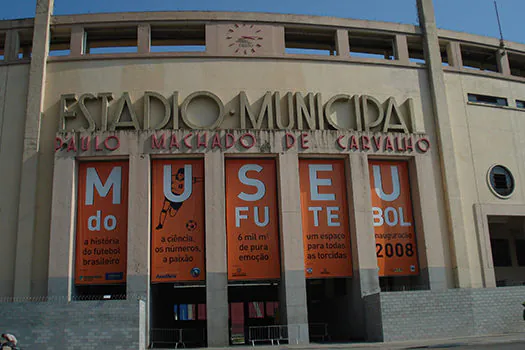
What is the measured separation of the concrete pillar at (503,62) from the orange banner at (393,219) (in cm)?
1063

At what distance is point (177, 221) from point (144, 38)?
35.8 ft

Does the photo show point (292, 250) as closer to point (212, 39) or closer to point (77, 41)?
point (212, 39)

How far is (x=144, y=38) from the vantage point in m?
31.9

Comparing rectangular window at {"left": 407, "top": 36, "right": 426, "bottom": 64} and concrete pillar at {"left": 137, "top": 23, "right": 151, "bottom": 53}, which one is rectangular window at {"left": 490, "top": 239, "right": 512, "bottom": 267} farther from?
concrete pillar at {"left": 137, "top": 23, "right": 151, "bottom": 53}

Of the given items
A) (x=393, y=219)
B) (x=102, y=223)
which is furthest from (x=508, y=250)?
(x=102, y=223)

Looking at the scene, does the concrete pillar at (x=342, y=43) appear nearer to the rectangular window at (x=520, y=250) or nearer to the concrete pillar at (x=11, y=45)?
the concrete pillar at (x=11, y=45)

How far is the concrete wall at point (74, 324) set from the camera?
23.6 meters

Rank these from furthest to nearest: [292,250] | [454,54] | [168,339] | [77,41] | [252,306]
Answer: [252,306]
[454,54]
[77,41]
[168,339]
[292,250]

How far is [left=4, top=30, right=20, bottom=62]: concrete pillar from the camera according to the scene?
3159 centimetres

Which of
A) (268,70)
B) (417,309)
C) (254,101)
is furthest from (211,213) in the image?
(417,309)

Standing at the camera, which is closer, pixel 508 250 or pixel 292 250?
pixel 292 250

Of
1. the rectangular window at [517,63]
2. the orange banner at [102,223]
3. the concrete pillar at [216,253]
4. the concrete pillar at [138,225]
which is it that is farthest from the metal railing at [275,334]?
the rectangular window at [517,63]

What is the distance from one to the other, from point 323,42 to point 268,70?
5475 mm

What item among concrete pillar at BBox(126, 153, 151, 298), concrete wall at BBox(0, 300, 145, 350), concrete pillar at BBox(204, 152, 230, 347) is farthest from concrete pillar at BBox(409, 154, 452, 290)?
concrete wall at BBox(0, 300, 145, 350)
